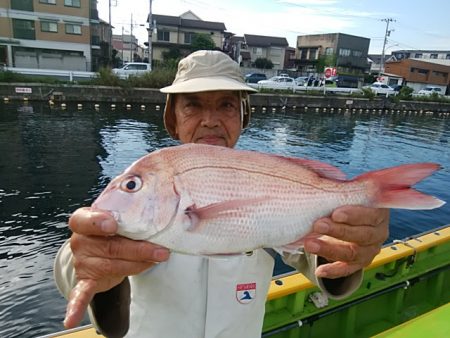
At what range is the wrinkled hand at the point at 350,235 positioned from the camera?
5.02 feet

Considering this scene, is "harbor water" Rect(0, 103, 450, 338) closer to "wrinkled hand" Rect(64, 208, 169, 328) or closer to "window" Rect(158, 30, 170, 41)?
"wrinkled hand" Rect(64, 208, 169, 328)

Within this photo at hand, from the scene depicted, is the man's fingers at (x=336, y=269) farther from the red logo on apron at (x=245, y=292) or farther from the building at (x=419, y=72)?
the building at (x=419, y=72)

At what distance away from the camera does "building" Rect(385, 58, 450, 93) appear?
210ft

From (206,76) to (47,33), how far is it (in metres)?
42.8

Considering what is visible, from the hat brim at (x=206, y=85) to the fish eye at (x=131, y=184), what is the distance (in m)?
0.80

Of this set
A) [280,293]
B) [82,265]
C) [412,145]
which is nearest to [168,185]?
[82,265]

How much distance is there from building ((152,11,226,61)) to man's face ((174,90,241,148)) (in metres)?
52.9

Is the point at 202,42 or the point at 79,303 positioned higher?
the point at 202,42

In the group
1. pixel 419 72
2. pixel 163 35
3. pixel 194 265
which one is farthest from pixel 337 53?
pixel 194 265

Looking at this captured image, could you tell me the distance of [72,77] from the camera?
2759 cm

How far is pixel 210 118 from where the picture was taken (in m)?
2.11

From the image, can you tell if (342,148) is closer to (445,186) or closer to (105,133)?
(445,186)

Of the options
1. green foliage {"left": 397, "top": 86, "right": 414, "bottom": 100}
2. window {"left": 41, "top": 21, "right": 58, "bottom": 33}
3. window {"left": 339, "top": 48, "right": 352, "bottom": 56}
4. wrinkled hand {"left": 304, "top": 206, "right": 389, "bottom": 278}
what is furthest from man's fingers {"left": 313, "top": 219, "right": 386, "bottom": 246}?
window {"left": 339, "top": 48, "right": 352, "bottom": 56}

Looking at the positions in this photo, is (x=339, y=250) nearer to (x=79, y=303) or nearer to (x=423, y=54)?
(x=79, y=303)
